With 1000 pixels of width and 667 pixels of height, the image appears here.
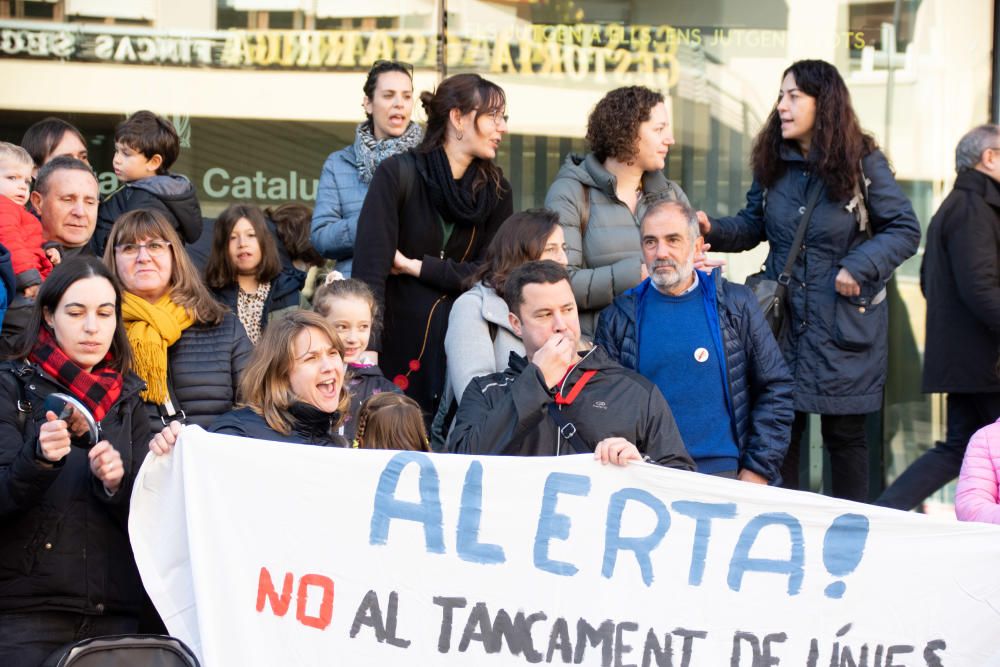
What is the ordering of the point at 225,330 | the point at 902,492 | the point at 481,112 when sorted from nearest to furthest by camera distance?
the point at 225,330
the point at 481,112
the point at 902,492

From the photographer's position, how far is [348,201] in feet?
23.5

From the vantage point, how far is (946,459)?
7.12 meters

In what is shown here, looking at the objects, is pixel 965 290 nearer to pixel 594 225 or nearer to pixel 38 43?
pixel 594 225

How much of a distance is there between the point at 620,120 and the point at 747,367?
1282mm

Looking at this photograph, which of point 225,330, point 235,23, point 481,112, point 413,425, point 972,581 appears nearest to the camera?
point 972,581

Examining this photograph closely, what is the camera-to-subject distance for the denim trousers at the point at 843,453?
22.7ft

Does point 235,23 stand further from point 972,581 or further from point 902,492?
point 972,581

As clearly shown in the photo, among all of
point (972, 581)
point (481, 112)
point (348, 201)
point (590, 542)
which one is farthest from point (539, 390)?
point (348, 201)

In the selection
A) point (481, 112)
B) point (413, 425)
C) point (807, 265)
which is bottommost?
point (413, 425)

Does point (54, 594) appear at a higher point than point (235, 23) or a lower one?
lower

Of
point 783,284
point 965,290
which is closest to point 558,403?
→ point 783,284

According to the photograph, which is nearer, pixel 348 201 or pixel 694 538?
pixel 694 538

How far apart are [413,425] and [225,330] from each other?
89cm

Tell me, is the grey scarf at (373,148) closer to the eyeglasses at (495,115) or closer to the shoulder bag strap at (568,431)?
the eyeglasses at (495,115)
